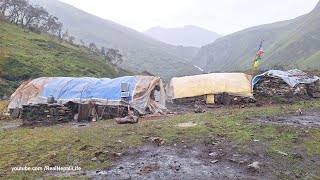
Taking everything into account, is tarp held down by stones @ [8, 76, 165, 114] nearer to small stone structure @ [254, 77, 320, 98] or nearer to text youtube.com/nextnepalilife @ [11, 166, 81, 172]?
small stone structure @ [254, 77, 320, 98]

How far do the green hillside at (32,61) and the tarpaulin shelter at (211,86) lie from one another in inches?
757

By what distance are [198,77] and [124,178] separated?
69.8 ft

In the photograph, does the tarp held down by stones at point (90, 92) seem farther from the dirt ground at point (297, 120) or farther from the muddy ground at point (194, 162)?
the muddy ground at point (194, 162)

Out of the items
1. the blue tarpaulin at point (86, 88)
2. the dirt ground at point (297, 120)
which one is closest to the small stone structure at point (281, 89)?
the dirt ground at point (297, 120)

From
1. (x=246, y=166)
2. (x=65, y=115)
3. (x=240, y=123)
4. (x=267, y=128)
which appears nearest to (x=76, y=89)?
(x=65, y=115)

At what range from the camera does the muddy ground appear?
9070 mm

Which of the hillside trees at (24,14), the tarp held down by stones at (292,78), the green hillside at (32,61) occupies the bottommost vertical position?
the tarp held down by stones at (292,78)

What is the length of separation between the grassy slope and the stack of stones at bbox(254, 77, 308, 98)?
1175 cm

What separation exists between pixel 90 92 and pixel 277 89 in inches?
585

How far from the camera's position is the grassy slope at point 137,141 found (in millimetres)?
10094

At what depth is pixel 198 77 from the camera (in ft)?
96.7

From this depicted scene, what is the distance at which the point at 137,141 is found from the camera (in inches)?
498

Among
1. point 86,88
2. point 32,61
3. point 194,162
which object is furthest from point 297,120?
point 32,61

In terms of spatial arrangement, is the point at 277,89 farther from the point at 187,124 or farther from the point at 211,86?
the point at 187,124
